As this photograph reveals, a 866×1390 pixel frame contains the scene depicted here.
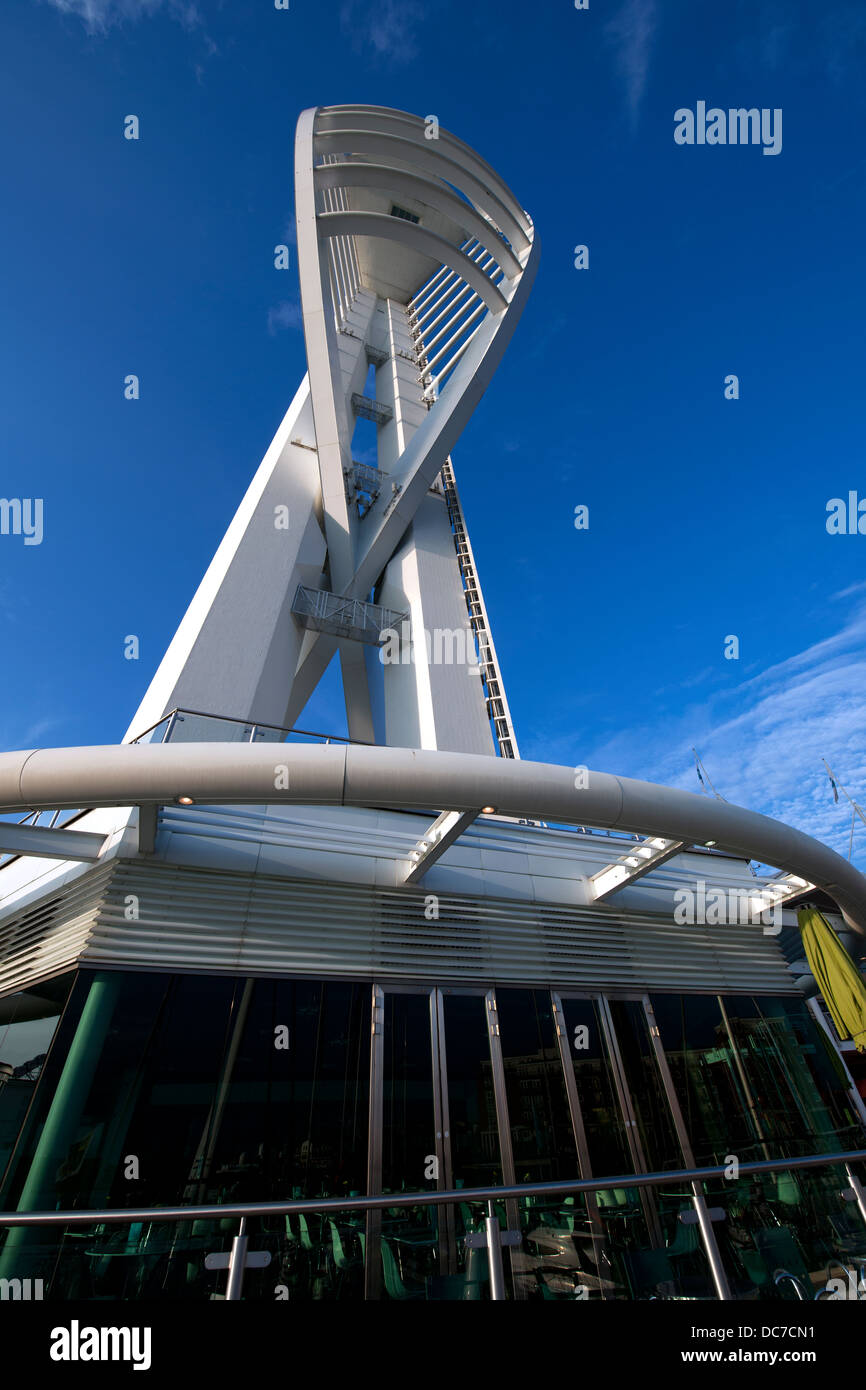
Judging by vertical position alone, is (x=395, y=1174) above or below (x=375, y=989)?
below

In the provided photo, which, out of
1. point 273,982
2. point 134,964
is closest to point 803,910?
point 273,982

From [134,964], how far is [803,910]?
718 cm

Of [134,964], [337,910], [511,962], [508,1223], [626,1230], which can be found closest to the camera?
[508,1223]

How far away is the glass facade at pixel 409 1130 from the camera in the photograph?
3273 mm

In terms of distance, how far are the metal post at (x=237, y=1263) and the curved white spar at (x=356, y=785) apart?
2.55 metres

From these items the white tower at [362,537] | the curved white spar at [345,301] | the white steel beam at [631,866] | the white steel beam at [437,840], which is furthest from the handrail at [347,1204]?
the curved white spar at [345,301]

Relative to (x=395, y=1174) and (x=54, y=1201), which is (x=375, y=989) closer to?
(x=395, y=1174)

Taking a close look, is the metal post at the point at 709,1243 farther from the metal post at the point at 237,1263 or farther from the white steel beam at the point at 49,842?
the white steel beam at the point at 49,842

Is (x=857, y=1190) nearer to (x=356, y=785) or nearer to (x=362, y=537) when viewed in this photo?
(x=356, y=785)

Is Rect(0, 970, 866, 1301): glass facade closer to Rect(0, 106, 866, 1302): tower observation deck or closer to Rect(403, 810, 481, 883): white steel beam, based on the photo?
Rect(0, 106, 866, 1302): tower observation deck

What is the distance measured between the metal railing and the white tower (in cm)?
609

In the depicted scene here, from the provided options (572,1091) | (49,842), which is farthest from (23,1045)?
(572,1091)

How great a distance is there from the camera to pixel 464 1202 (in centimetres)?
290
